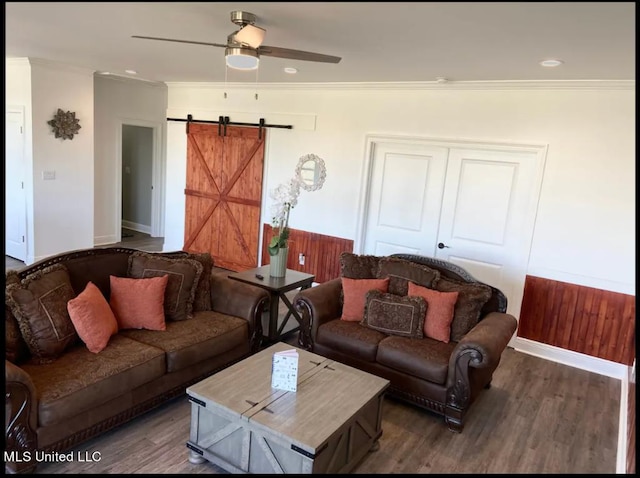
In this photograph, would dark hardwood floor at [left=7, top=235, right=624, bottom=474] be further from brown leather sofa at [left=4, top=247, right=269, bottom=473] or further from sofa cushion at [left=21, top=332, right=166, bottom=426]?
sofa cushion at [left=21, top=332, right=166, bottom=426]

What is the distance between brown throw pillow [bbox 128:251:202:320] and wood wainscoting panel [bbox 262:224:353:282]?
7.07ft

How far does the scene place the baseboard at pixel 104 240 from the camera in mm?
7301

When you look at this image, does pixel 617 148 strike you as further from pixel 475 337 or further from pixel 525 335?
pixel 475 337

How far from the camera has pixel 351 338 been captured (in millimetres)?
3559

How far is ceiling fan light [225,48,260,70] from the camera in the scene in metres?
2.74

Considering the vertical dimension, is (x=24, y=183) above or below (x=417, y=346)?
above

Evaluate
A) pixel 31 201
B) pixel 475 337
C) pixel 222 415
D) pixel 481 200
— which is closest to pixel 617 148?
pixel 481 200

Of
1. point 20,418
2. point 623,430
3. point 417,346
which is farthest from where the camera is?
point 417,346

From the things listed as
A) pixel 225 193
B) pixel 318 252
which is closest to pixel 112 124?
pixel 225 193

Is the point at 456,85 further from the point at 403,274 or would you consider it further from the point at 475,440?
the point at 475,440

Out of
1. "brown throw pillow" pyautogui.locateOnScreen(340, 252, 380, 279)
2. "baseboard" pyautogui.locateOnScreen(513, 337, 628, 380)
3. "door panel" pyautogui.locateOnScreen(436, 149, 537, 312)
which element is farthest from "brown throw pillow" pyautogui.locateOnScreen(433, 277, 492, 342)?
"baseboard" pyautogui.locateOnScreen(513, 337, 628, 380)

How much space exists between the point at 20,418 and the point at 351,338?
2090mm

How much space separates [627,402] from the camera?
11.5 ft

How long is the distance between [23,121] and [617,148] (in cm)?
622
